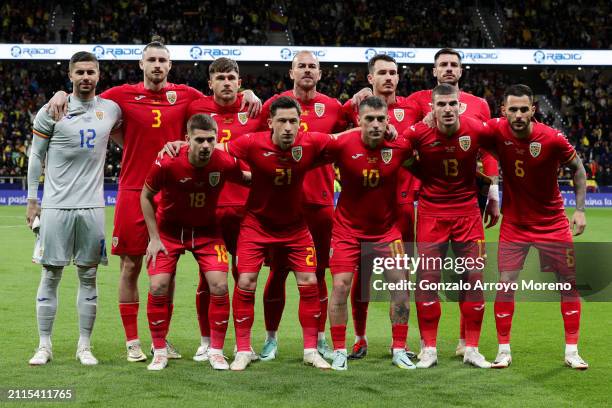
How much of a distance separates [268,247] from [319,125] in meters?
1.24

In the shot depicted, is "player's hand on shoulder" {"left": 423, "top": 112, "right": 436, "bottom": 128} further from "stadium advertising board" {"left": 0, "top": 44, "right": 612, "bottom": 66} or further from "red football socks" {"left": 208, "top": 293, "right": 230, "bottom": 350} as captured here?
"stadium advertising board" {"left": 0, "top": 44, "right": 612, "bottom": 66}

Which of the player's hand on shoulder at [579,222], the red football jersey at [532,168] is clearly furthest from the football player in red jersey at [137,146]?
the player's hand on shoulder at [579,222]

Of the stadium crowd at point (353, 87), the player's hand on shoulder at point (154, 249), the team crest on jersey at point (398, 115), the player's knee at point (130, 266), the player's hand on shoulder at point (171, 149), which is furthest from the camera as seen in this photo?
the stadium crowd at point (353, 87)

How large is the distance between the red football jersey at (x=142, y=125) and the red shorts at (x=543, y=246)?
277 cm

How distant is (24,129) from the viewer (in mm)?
29344

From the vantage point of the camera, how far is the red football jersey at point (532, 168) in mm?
6230

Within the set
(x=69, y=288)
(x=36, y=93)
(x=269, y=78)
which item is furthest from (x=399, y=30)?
(x=69, y=288)

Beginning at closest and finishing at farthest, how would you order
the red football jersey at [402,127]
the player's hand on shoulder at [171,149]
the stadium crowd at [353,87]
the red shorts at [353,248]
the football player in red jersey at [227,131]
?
the player's hand on shoulder at [171,149] < the red shorts at [353,248] < the football player in red jersey at [227,131] < the red football jersey at [402,127] < the stadium crowd at [353,87]

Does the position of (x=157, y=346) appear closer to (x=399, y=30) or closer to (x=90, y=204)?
(x=90, y=204)

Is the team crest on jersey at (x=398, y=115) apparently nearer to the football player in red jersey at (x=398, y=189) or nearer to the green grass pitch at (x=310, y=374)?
the football player in red jersey at (x=398, y=189)

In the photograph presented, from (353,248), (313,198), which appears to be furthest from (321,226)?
(353,248)

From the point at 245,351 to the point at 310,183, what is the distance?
4.83 ft

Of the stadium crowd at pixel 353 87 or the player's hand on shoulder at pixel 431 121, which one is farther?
the stadium crowd at pixel 353 87

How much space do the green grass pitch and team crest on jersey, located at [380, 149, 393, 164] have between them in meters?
1.55
